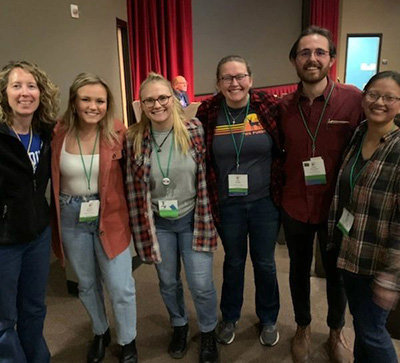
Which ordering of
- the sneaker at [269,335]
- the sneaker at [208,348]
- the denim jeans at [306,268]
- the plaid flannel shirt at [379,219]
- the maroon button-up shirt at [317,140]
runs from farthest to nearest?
the sneaker at [269,335] < the sneaker at [208,348] < the denim jeans at [306,268] < the maroon button-up shirt at [317,140] < the plaid flannel shirt at [379,219]

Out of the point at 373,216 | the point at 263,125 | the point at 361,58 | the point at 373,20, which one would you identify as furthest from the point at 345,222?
the point at 361,58

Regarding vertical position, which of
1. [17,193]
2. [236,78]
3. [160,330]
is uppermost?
[236,78]

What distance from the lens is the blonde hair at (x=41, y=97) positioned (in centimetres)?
145

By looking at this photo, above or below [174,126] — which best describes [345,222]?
below

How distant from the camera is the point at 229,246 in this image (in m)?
1.90

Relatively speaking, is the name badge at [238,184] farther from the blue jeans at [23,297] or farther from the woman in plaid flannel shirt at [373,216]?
the blue jeans at [23,297]

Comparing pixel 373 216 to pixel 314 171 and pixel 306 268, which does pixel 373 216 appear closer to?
pixel 314 171

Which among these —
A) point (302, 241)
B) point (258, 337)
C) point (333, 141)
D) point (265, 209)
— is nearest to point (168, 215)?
point (265, 209)

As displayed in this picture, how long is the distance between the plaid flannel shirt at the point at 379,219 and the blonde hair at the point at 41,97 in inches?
49.0

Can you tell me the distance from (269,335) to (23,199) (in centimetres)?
142

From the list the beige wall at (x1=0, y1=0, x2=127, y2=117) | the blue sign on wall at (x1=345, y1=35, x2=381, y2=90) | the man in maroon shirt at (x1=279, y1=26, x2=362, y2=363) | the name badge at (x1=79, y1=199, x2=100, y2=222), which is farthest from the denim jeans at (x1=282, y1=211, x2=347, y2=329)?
the blue sign on wall at (x1=345, y1=35, x2=381, y2=90)

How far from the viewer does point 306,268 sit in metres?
1.86

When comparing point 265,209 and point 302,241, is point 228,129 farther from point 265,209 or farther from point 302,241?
point 302,241

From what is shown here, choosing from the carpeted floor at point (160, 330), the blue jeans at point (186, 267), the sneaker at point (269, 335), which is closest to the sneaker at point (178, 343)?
the carpeted floor at point (160, 330)
